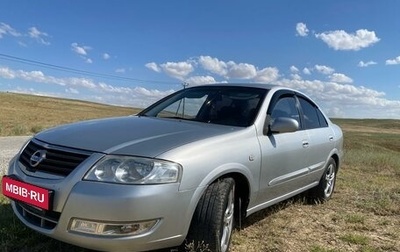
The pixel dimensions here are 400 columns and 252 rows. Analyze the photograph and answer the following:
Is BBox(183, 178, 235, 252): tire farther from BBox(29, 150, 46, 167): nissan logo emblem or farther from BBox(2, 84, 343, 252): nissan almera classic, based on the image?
BBox(29, 150, 46, 167): nissan logo emblem

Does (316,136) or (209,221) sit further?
(316,136)

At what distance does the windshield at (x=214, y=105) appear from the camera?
13.7 feet

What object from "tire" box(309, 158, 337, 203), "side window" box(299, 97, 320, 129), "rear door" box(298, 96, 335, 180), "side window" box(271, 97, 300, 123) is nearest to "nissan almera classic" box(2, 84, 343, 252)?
"side window" box(271, 97, 300, 123)

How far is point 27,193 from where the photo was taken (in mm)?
3039

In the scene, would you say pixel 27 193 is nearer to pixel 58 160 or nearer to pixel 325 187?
pixel 58 160

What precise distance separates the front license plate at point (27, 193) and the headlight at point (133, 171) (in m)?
0.34

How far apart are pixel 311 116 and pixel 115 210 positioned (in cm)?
351

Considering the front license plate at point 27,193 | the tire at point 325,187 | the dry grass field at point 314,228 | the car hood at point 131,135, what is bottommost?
the dry grass field at point 314,228

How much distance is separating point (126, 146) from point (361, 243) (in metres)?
2.73

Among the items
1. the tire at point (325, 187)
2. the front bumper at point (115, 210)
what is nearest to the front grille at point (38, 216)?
the front bumper at point (115, 210)

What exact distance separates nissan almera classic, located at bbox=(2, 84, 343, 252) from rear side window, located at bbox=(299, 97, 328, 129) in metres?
1.05

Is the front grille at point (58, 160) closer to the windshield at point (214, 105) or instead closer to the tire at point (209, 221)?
the tire at point (209, 221)

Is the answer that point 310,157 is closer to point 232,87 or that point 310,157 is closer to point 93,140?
point 232,87

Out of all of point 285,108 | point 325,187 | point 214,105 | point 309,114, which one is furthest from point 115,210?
point 325,187
